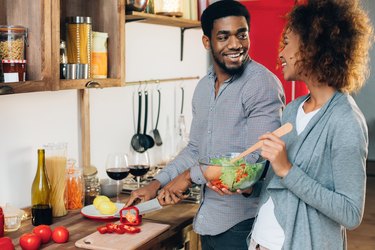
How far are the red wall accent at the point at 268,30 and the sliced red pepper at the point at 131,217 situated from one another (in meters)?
2.01

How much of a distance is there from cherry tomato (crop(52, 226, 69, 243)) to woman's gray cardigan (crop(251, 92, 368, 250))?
2.42 ft

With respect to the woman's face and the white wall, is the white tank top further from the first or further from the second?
the white wall

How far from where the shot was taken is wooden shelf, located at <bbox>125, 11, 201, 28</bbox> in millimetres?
2761

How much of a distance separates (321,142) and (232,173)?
329 mm

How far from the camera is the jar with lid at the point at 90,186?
2571mm

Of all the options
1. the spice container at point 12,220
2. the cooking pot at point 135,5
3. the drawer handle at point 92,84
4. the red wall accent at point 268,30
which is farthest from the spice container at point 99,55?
the red wall accent at point 268,30

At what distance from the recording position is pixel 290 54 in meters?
1.76

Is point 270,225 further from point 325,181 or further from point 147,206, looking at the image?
point 147,206

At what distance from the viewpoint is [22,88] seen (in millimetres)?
1906

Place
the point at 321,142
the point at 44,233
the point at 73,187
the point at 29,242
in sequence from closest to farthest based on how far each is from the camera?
the point at 321,142 → the point at 29,242 → the point at 44,233 → the point at 73,187

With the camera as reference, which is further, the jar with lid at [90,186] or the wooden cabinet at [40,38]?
the jar with lid at [90,186]

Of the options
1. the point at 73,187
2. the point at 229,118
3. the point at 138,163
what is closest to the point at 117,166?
the point at 138,163

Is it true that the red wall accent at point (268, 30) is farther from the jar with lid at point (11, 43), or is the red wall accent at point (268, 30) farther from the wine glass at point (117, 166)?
the jar with lid at point (11, 43)

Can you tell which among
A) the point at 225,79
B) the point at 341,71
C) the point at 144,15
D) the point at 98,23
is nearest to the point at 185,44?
the point at 144,15
